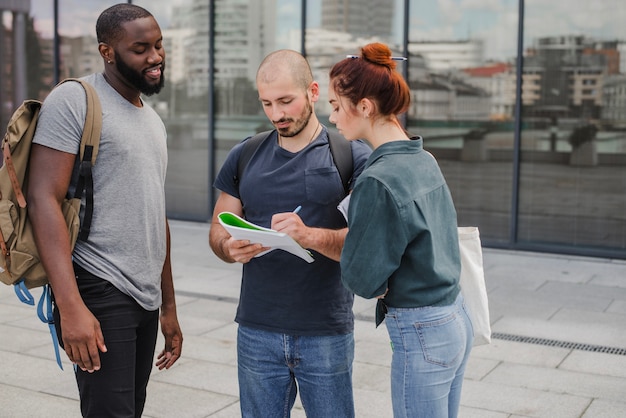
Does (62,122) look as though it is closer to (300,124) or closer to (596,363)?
(300,124)

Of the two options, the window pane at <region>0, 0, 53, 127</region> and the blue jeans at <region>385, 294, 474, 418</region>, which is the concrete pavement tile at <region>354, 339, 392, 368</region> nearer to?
the blue jeans at <region>385, 294, 474, 418</region>

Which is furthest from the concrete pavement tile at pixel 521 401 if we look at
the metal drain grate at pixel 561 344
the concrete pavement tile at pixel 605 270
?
the concrete pavement tile at pixel 605 270

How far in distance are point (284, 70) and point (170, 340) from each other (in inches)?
46.2

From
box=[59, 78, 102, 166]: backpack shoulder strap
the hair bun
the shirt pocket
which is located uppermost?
the hair bun

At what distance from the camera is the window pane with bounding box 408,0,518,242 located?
9875mm

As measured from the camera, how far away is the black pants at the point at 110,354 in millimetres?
2754

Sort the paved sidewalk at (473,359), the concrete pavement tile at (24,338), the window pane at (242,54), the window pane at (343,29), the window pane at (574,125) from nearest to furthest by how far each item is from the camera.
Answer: the paved sidewalk at (473,359), the concrete pavement tile at (24,338), the window pane at (574,125), the window pane at (343,29), the window pane at (242,54)

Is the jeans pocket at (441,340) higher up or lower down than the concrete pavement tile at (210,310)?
higher up

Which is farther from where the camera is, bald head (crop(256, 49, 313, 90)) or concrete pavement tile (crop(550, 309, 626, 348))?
Answer: concrete pavement tile (crop(550, 309, 626, 348))

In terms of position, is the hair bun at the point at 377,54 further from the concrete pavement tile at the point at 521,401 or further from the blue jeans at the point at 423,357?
the concrete pavement tile at the point at 521,401

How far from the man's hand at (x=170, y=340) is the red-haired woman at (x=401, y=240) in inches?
39.3

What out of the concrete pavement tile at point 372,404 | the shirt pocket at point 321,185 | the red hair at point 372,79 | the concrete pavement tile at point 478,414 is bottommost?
the concrete pavement tile at point 372,404

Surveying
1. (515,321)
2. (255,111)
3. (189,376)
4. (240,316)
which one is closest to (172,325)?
(240,316)

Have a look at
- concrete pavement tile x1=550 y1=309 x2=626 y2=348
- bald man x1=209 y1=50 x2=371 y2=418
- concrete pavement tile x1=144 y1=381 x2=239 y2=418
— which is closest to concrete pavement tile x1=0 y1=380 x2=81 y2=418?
concrete pavement tile x1=144 y1=381 x2=239 y2=418
